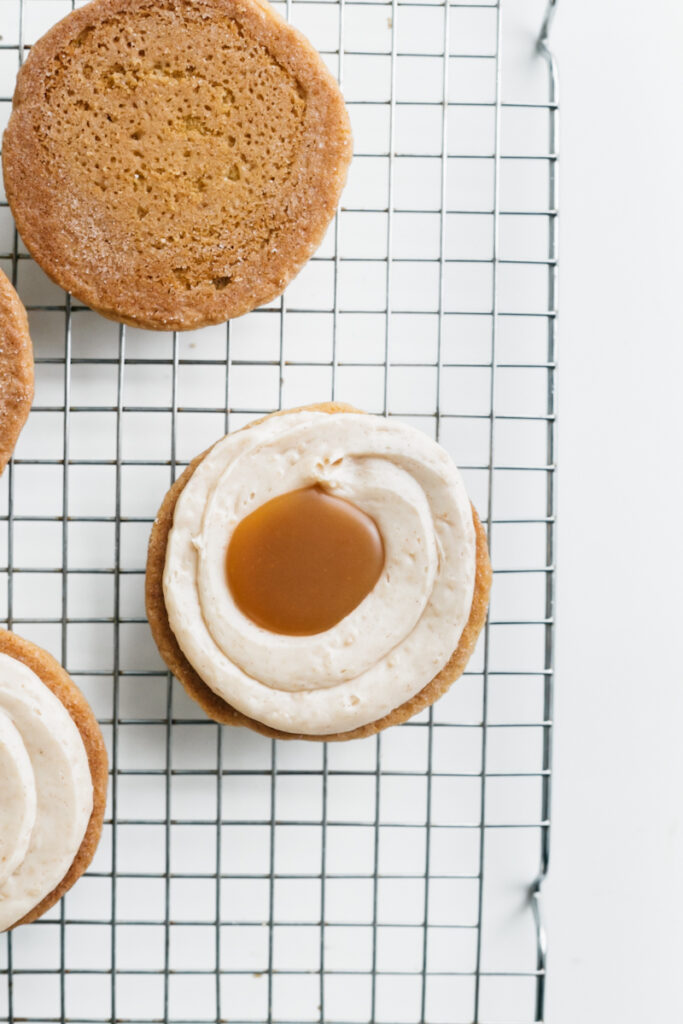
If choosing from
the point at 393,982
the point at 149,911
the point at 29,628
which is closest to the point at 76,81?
the point at 29,628

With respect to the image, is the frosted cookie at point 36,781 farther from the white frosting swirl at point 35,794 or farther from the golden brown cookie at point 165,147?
the golden brown cookie at point 165,147

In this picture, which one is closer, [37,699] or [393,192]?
[37,699]

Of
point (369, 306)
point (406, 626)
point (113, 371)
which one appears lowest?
point (406, 626)

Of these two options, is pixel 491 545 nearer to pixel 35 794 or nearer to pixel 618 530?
pixel 618 530

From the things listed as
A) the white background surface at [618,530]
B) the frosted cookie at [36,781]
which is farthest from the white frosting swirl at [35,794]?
the white background surface at [618,530]

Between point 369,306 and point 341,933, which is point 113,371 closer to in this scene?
point 369,306
